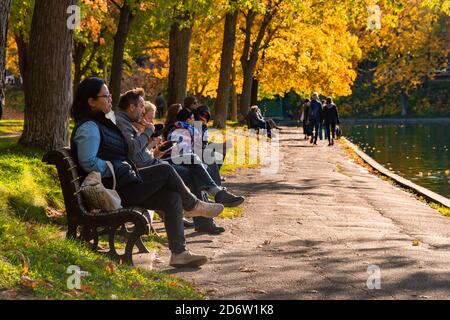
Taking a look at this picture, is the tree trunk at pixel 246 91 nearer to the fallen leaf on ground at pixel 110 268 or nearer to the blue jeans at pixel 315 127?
the blue jeans at pixel 315 127

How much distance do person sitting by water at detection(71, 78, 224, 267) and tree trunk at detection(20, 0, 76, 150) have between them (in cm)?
563

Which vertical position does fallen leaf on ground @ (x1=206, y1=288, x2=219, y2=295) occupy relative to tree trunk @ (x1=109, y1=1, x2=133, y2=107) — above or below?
below

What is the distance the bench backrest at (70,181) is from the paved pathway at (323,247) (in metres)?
0.96

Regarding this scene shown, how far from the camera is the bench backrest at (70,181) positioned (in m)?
9.09

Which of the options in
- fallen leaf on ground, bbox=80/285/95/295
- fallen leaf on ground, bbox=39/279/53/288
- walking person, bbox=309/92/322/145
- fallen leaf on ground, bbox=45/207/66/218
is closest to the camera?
fallen leaf on ground, bbox=39/279/53/288

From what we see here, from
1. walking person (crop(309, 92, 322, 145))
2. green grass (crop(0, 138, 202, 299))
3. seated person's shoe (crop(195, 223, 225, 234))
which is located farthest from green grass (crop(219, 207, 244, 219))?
walking person (crop(309, 92, 322, 145))

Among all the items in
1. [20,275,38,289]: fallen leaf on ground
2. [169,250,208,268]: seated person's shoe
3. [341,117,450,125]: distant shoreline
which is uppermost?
[20,275,38,289]: fallen leaf on ground

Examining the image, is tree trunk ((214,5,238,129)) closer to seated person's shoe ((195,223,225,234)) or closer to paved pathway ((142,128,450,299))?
paved pathway ((142,128,450,299))

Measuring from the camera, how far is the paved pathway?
327 inches

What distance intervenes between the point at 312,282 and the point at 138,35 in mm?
35537

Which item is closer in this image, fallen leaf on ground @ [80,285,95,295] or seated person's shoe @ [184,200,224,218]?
fallen leaf on ground @ [80,285,95,295]

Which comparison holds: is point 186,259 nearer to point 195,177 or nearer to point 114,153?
point 114,153

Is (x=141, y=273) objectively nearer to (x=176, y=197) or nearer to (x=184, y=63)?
(x=176, y=197)

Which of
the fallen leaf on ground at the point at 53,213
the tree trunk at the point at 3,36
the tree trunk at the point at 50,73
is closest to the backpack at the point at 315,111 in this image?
the tree trunk at the point at 50,73
